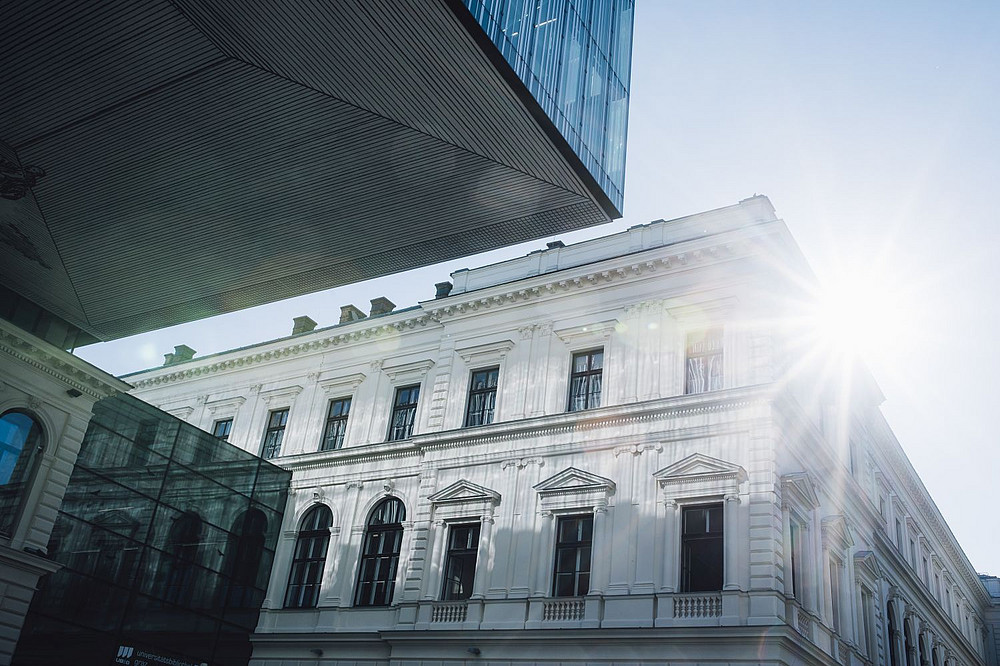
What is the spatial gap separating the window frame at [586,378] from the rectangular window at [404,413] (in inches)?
251

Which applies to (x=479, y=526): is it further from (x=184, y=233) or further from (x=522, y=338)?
(x=184, y=233)

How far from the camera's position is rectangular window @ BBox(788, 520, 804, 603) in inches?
925

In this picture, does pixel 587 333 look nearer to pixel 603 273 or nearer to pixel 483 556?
pixel 603 273

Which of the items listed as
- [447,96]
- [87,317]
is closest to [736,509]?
[447,96]

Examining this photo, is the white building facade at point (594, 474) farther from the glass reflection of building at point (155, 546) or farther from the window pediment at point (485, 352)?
the glass reflection of building at point (155, 546)

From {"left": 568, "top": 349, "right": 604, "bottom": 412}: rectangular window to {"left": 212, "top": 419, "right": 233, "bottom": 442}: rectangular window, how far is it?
52.4 ft

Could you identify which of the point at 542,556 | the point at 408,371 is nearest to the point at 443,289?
the point at 408,371

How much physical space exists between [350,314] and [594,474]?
15.7 m

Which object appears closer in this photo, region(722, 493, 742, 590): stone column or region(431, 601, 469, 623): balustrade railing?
region(722, 493, 742, 590): stone column

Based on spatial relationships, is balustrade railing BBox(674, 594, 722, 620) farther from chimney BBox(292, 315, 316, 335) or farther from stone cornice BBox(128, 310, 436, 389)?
chimney BBox(292, 315, 316, 335)

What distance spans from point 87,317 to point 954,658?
41.3 metres

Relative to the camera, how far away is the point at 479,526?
27125 mm

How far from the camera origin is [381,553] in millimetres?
29234

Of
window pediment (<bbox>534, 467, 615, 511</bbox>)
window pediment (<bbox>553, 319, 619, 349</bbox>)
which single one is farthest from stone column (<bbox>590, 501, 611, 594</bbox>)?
window pediment (<bbox>553, 319, 619, 349</bbox>)
